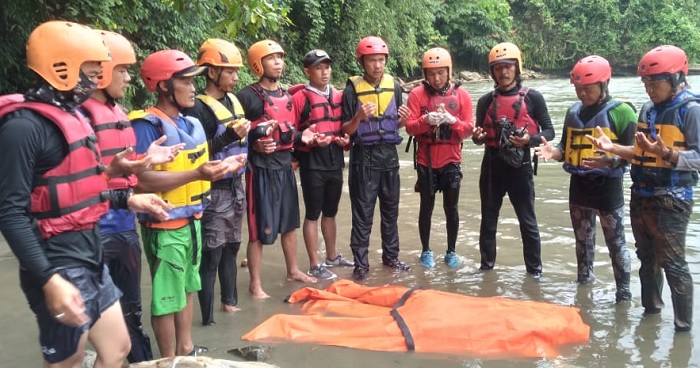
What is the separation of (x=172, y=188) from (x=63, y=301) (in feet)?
3.99

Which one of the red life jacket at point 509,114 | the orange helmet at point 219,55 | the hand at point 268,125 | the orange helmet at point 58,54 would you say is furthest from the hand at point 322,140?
the orange helmet at point 58,54

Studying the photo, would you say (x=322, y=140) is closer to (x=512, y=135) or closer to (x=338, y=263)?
(x=338, y=263)

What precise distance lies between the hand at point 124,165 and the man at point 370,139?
2843 millimetres

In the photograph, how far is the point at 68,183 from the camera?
2.65 meters

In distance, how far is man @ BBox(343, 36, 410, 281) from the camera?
580 centimetres

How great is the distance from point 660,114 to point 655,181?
1.63ft

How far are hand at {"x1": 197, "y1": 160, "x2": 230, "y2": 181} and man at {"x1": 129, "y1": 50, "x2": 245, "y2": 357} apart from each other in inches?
1.4

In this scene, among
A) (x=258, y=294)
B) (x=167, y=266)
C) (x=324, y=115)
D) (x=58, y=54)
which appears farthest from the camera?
(x=324, y=115)

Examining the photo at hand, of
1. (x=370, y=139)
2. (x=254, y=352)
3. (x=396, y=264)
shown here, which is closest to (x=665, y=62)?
(x=370, y=139)

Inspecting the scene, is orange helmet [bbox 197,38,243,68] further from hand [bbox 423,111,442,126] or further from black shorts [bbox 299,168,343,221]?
hand [bbox 423,111,442,126]

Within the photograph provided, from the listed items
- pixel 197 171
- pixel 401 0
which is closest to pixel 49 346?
pixel 197 171

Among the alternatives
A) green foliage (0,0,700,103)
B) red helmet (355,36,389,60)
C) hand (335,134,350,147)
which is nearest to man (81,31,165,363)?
green foliage (0,0,700,103)

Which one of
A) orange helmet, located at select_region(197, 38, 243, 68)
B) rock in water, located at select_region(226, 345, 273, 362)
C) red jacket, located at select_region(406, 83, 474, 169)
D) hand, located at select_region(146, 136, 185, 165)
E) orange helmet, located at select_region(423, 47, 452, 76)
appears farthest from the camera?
red jacket, located at select_region(406, 83, 474, 169)

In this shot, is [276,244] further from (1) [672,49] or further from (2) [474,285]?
(1) [672,49]
